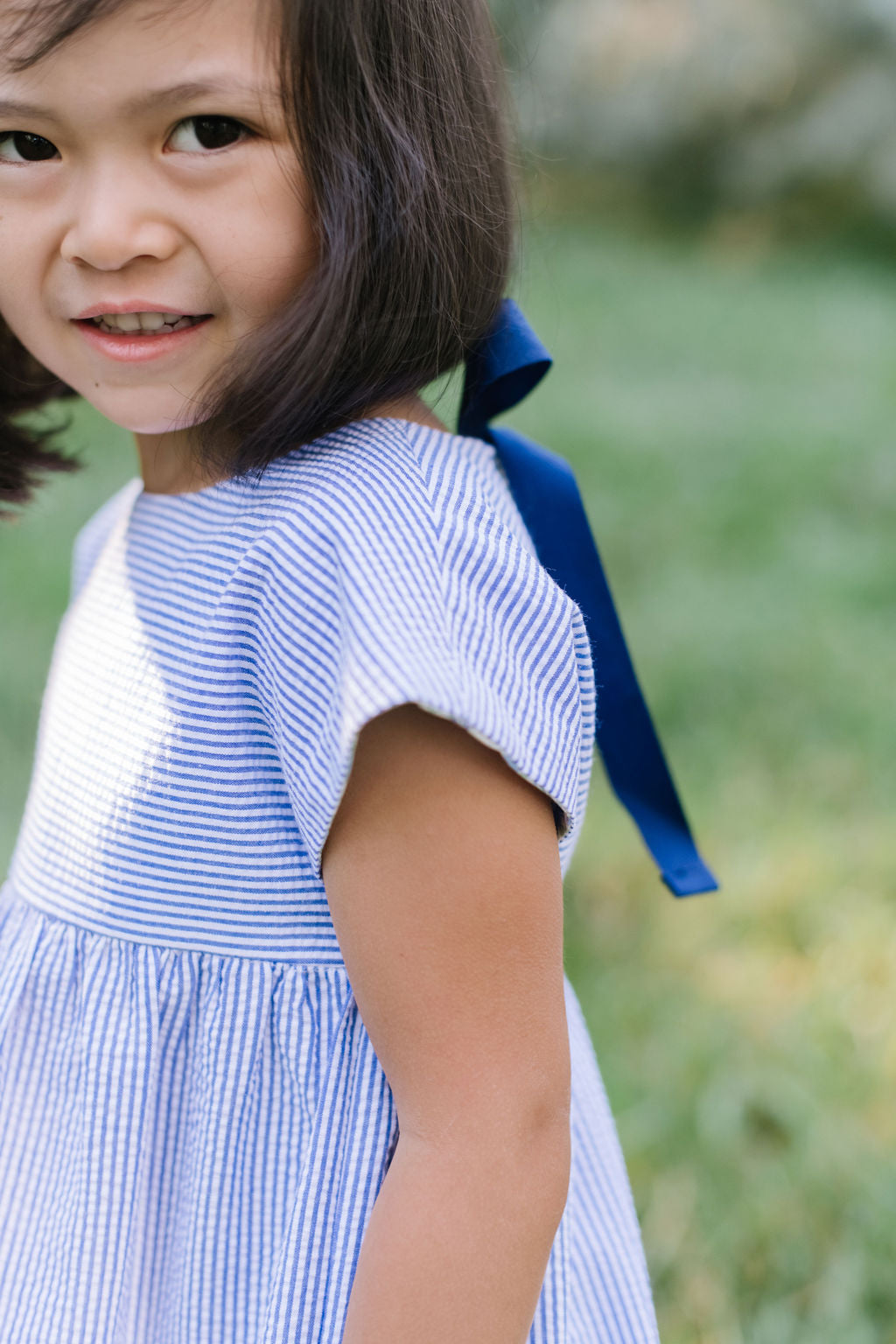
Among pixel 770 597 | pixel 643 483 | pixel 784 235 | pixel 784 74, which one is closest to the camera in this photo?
pixel 770 597

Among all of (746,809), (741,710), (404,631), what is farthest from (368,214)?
(741,710)

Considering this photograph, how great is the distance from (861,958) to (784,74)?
23.0 feet

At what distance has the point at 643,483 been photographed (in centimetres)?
384

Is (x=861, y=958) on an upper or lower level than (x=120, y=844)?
lower

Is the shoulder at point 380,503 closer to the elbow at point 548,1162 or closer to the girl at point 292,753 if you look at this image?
the girl at point 292,753

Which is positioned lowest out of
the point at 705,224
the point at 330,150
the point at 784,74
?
the point at 705,224

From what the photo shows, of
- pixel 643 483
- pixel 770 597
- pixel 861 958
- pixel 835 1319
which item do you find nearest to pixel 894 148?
pixel 643 483

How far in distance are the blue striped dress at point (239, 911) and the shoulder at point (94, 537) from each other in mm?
192

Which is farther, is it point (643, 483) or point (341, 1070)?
point (643, 483)

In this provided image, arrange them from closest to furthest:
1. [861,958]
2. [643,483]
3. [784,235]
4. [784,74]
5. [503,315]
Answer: [503,315]
[861,958]
[643,483]
[784,235]
[784,74]

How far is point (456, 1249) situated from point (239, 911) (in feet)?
0.78

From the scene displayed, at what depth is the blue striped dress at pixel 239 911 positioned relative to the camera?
766 millimetres

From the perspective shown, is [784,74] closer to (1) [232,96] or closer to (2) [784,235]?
(2) [784,235]

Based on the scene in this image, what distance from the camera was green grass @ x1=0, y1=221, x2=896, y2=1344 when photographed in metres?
1.53
